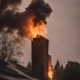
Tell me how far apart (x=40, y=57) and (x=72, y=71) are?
23.2m

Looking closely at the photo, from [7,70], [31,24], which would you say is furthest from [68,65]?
[7,70]

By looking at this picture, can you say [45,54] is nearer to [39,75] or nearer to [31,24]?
[39,75]

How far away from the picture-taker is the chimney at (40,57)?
34.4m

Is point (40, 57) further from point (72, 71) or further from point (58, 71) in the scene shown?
point (58, 71)

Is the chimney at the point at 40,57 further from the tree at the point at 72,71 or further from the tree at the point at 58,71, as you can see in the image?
the tree at the point at 58,71

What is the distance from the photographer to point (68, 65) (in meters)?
58.2

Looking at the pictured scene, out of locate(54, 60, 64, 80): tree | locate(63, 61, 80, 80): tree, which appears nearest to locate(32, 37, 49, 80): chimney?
locate(63, 61, 80, 80): tree

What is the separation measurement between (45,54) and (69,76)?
21.6 m

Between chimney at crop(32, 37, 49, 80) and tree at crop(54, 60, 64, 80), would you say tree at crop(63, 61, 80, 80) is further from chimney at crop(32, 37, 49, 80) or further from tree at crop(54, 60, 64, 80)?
tree at crop(54, 60, 64, 80)

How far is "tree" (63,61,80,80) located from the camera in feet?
179

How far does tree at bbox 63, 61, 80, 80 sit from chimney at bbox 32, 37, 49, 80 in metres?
20.9

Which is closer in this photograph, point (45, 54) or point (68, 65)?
point (45, 54)

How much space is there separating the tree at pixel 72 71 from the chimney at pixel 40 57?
68.5ft

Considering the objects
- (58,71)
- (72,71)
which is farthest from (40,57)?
(58,71)
